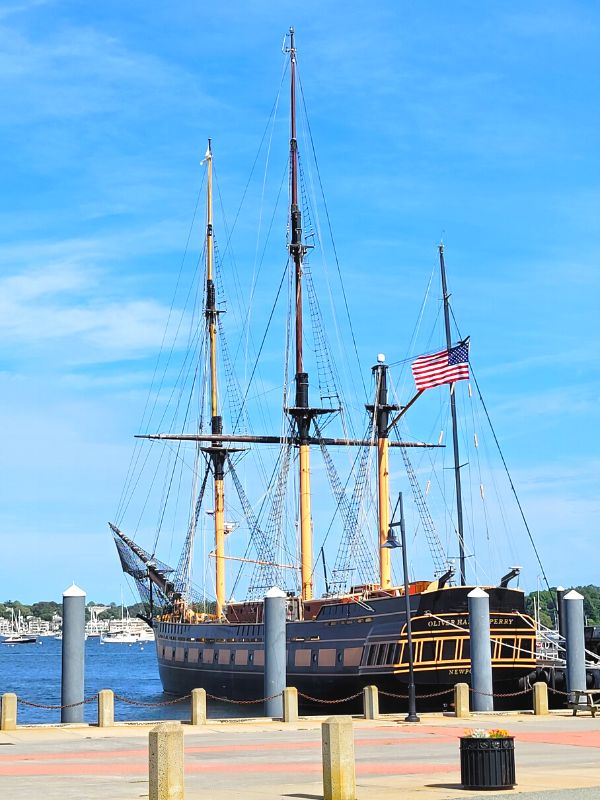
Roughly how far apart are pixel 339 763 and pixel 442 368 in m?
34.4

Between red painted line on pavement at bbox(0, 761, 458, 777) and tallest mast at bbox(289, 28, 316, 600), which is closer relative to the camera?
red painted line on pavement at bbox(0, 761, 458, 777)

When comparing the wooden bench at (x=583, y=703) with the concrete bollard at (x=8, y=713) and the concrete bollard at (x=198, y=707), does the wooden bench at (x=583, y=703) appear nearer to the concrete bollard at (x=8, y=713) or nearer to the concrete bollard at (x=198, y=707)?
the concrete bollard at (x=198, y=707)

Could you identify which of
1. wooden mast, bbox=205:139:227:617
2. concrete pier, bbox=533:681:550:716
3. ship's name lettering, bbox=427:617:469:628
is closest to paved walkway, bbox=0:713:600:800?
concrete pier, bbox=533:681:550:716

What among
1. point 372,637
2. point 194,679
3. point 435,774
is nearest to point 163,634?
point 194,679

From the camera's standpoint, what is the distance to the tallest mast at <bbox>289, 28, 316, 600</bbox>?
193 ft

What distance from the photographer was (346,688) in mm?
47781

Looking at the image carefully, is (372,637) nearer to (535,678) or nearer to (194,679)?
(535,678)

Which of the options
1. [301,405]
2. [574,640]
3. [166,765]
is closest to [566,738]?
[574,640]

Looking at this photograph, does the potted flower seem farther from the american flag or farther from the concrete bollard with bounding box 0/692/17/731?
the american flag

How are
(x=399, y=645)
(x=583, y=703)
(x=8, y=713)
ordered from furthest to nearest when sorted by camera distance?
(x=399, y=645), (x=583, y=703), (x=8, y=713)

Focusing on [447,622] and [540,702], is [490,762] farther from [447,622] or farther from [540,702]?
[447,622]

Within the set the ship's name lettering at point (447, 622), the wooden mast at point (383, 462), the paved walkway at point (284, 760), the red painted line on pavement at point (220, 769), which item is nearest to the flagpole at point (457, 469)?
the wooden mast at point (383, 462)

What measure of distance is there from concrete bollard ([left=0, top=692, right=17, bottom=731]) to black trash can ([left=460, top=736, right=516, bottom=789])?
1380cm

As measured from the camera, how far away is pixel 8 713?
1079 inches
